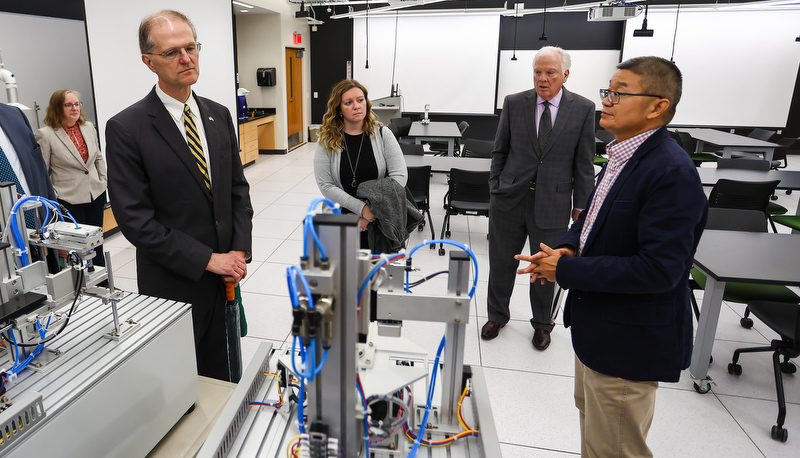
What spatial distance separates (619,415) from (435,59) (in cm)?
975

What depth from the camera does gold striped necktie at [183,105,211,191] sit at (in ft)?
5.76

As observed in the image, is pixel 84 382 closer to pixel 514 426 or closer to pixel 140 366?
pixel 140 366

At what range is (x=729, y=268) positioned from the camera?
2.35m

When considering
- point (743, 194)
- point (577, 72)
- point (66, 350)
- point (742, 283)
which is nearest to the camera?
point (66, 350)

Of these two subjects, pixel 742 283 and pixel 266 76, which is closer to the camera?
pixel 742 283

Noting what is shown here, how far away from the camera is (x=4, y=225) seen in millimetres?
1194

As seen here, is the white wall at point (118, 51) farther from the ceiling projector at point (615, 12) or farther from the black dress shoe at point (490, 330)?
the ceiling projector at point (615, 12)

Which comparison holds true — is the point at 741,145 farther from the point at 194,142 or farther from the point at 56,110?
the point at 56,110

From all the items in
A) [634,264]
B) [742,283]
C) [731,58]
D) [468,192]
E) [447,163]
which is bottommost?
[742,283]

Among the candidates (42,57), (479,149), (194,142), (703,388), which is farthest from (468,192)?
(42,57)

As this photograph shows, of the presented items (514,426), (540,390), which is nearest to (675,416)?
(540,390)

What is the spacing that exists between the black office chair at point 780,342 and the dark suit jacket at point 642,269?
1249 mm

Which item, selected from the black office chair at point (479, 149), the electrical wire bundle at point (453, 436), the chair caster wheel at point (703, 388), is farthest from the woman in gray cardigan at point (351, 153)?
the black office chair at point (479, 149)

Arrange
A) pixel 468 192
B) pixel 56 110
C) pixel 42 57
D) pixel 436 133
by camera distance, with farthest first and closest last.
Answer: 1. pixel 436 133
2. pixel 468 192
3. pixel 42 57
4. pixel 56 110
